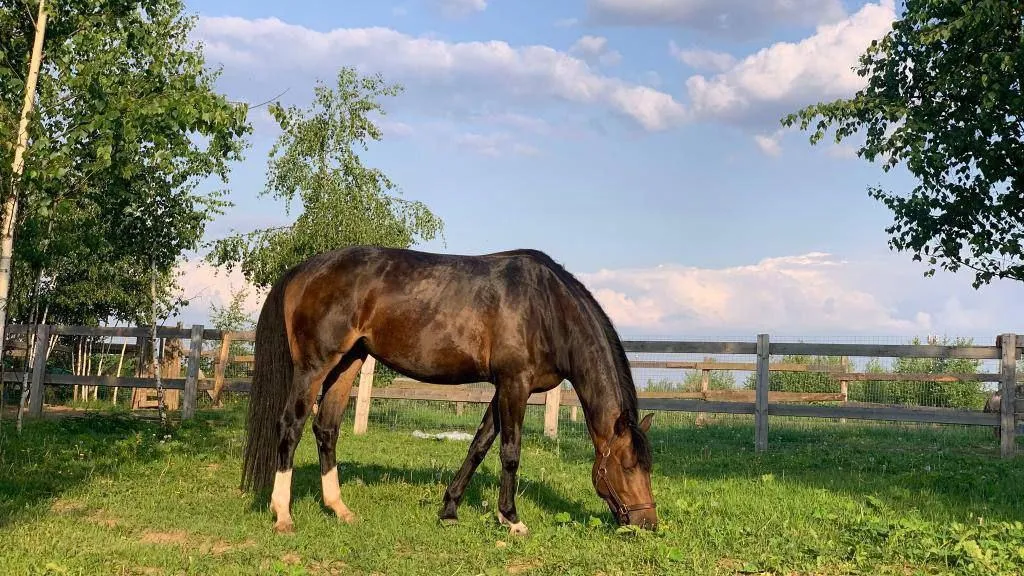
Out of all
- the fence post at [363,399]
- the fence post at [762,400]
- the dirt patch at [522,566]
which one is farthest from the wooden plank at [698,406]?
the dirt patch at [522,566]

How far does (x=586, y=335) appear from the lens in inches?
257

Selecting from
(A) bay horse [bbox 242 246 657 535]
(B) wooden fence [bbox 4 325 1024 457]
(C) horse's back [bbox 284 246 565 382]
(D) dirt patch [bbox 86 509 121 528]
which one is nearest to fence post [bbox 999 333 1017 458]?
(B) wooden fence [bbox 4 325 1024 457]

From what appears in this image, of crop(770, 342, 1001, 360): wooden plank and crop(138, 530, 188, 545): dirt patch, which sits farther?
crop(770, 342, 1001, 360): wooden plank

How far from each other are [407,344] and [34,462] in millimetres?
5096

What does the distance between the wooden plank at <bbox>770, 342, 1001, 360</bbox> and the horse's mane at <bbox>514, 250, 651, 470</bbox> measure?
227 inches

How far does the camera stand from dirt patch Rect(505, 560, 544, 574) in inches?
208

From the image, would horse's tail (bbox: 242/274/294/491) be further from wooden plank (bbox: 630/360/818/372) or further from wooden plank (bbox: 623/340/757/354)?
wooden plank (bbox: 630/360/818/372)

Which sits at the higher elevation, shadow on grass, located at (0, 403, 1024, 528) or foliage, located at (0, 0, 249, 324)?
foliage, located at (0, 0, 249, 324)

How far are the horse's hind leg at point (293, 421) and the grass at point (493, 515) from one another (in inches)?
10.3

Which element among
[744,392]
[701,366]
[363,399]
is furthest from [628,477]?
[701,366]

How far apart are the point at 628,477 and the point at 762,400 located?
6270 mm

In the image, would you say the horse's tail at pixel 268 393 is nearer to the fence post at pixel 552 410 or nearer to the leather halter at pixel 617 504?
the leather halter at pixel 617 504

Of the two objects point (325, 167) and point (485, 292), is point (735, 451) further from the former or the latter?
point (325, 167)

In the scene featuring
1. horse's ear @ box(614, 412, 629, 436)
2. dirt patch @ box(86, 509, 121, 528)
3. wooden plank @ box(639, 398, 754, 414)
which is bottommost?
dirt patch @ box(86, 509, 121, 528)
